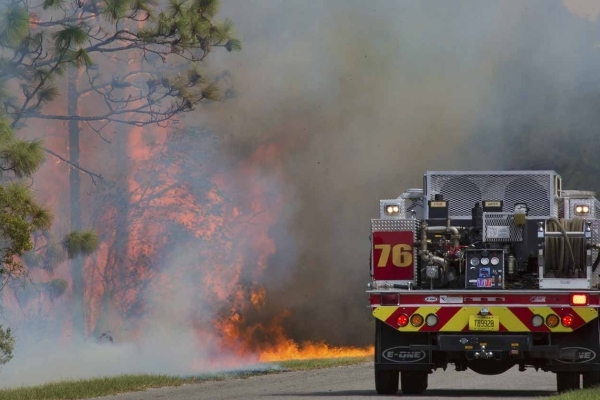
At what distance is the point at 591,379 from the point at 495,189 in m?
3.07

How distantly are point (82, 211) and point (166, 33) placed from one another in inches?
479

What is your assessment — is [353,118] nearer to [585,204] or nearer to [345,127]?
[345,127]

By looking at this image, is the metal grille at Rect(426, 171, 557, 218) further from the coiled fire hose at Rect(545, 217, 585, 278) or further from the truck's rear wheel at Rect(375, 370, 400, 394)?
the truck's rear wheel at Rect(375, 370, 400, 394)

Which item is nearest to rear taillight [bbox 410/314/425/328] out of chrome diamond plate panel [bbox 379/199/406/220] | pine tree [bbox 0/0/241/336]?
chrome diamond plate panel [bbox 379/199/406/220]

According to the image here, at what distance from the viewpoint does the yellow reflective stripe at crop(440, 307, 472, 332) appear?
16406 millimetres

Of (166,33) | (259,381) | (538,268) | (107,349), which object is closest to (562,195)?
(538,268)

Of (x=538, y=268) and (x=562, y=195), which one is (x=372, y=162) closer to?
(x=562, y=195)

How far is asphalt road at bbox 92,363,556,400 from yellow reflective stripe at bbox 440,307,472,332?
834mm

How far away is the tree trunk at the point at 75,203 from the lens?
1296 inches

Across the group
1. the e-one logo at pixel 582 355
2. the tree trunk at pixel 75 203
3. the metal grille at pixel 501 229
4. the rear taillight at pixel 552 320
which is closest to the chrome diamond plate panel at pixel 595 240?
the rear taillight at pixel 552 320

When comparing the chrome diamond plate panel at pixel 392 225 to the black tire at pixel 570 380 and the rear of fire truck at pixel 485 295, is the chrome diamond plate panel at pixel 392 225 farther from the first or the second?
the black tire at pixel 570 380

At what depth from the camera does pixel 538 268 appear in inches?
645

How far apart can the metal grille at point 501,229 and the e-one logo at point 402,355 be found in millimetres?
1638

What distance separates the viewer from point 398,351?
16.8 m
